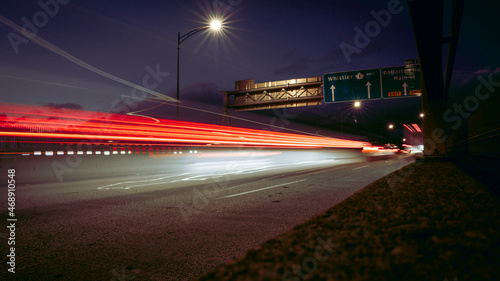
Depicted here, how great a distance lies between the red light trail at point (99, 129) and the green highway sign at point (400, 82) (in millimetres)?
11571

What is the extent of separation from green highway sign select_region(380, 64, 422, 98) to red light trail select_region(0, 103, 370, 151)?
11.6m

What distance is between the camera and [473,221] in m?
1.54

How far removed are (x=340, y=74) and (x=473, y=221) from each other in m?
22.2

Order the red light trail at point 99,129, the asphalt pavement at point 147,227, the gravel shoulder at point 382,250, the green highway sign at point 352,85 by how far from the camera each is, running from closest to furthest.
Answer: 1. the gravel shoulder at point 382,250
2. the asphalt pavement at point 147,227
3. the red light trail at point 99,129
4. the green highway sign at point 352,85

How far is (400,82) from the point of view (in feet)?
68.8

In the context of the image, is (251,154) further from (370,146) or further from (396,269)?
(370,146)

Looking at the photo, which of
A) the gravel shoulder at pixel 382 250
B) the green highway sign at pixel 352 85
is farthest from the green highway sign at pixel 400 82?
the gravel shoulder at pixel 382 250

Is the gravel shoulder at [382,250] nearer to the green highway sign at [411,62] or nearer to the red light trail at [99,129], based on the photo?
the red light trail at [99,129]

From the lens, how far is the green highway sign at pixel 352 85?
21.4 meters

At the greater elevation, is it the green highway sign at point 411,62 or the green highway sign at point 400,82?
the green highway sign at point 411,62

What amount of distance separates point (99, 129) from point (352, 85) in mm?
17811

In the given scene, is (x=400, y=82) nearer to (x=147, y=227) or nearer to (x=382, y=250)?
(x=147, y=227)

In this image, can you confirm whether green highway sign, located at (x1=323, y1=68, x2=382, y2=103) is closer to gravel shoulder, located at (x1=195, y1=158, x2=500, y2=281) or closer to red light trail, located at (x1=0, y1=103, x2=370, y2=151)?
red light trail, located at (x1=0, y1=103, x2=370, y2=151)

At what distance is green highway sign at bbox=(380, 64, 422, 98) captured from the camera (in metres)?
20.6
